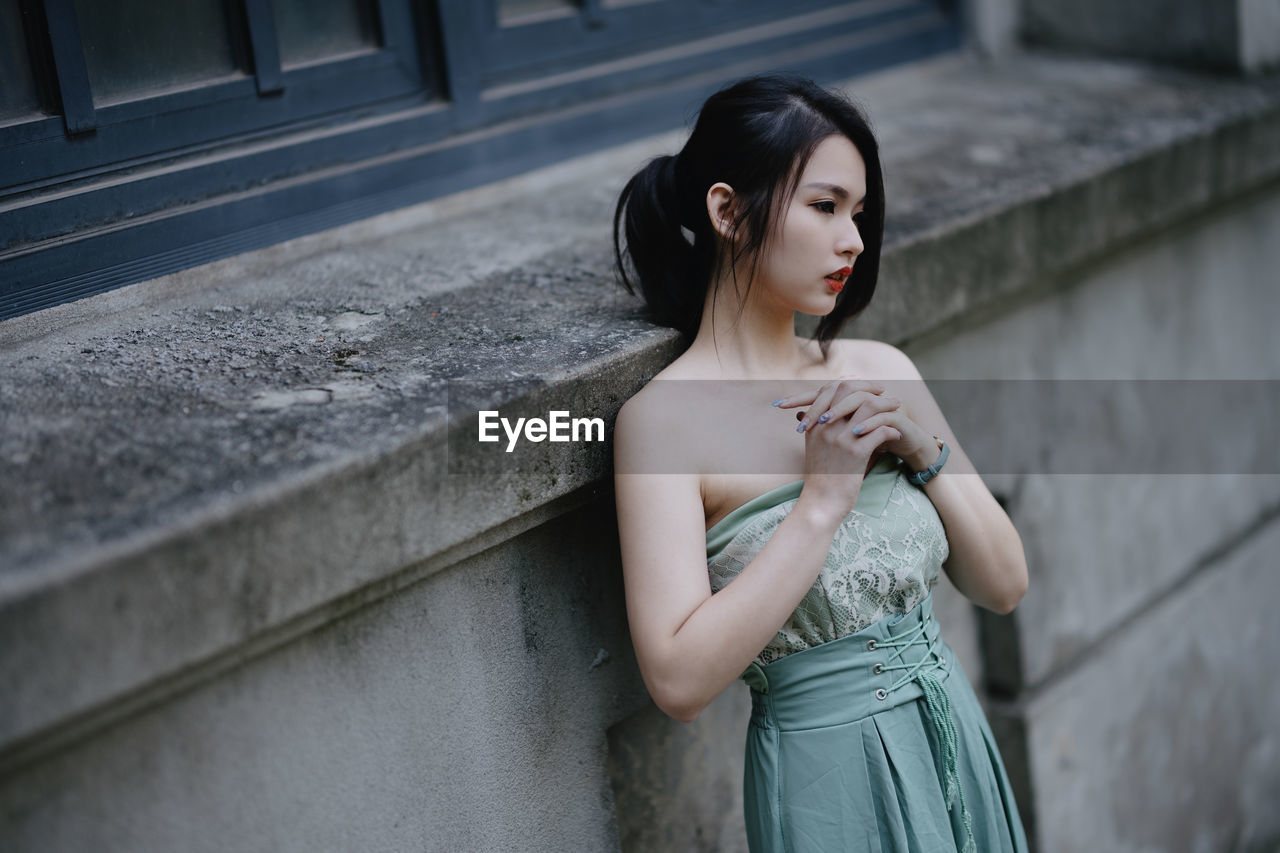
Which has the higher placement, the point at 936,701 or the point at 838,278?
the point at 838,278

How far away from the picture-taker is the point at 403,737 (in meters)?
1.75

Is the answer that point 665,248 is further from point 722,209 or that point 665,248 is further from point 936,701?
point 936,701

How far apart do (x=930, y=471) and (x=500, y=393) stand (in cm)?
69

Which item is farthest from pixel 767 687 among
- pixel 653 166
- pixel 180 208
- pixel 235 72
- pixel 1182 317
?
pixel 1182 317

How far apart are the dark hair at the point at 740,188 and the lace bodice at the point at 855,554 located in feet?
1.13

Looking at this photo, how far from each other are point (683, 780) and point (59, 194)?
1.61 meters

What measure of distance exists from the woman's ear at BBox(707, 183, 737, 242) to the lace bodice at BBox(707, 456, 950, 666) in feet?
1.37

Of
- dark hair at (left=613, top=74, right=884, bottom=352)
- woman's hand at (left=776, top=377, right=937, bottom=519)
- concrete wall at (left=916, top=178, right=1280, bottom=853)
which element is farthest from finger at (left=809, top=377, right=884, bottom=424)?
concrete wall at (left=916, top=178, right=1280, bottom=853)

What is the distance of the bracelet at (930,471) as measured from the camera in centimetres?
186

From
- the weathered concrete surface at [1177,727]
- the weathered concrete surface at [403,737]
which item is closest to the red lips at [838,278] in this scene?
the weathered concrete surface at [403,737]

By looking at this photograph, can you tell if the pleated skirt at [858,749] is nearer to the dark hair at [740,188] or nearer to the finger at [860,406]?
the finger at [860,406]

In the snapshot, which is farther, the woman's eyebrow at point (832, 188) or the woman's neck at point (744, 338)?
the woman's neck at point (744, 338)

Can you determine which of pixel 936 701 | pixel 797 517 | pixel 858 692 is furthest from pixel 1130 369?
pixel 797 517

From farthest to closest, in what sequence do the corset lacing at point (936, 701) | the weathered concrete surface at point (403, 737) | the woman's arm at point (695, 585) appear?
1. the corset lacing at point (936, 701)
2. the woman's arm at point (695, 585)
3. the weathered concrete surface at point (403, 737)
